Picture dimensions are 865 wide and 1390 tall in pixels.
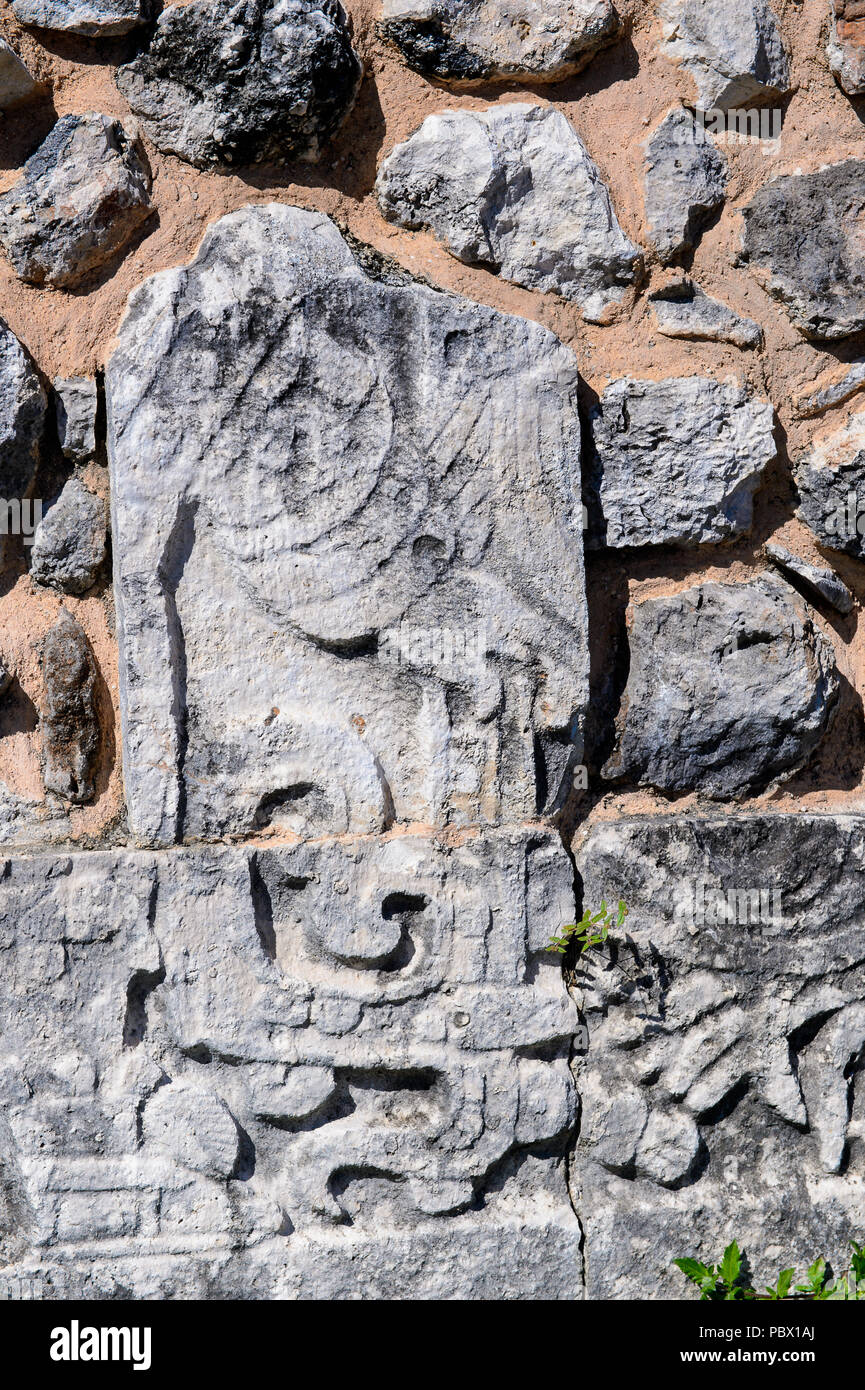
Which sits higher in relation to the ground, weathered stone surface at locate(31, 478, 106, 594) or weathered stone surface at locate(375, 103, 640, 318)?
weathered stone surface at locate(375, 103, 640, 318)

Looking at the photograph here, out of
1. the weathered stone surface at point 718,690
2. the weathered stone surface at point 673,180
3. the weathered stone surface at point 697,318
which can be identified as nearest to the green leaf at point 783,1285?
the weathered stone surface at point 718,690

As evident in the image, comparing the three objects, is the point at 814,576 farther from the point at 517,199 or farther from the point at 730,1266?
the point at 730,1266

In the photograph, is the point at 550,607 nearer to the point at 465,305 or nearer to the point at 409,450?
the point at 409,450

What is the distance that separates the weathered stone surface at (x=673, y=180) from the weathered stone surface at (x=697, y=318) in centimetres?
7

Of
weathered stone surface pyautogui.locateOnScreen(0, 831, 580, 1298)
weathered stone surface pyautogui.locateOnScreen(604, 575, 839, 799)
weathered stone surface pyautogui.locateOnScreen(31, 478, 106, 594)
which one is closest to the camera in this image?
weathered stone surface pyautogui.locateOnScreen(0, 831, 580, 1298)

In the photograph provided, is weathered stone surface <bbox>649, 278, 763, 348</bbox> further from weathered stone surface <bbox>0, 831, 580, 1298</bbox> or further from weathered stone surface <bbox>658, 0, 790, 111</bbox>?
weathered stone surface <bbox>0, 831, 580, 1298</bbox>

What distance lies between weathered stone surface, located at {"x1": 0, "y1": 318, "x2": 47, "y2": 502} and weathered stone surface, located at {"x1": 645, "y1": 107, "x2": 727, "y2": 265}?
1019 mm

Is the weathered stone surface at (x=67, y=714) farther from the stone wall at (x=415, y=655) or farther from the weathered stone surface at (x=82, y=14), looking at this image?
the weathered stone surface at (x=82, y=14)

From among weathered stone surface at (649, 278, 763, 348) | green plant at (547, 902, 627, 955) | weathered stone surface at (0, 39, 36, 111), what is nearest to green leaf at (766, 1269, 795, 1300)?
green plant at (547, 902, 627, 955)

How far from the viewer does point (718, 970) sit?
1.74 m

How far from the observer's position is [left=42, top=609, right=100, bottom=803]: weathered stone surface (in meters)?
1.66

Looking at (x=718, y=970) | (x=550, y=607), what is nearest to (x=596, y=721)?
(x=550, y=607)

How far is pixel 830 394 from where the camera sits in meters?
1.85

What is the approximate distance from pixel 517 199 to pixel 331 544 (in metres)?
0.65
